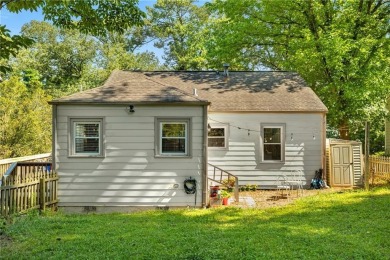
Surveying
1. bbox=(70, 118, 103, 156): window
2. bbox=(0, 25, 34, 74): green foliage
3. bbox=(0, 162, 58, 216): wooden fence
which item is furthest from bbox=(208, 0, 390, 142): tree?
bbox=(0, 25, 34, 74): green foliage

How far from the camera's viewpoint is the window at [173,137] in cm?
1021

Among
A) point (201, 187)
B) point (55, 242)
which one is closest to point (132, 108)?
point (201, 187)

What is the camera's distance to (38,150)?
17938 mm

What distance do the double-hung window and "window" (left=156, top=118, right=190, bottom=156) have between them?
3821 mm

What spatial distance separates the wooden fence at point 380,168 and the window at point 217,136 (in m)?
6.16

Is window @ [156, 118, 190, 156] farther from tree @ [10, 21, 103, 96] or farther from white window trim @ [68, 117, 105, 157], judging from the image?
tree @ [10, 21, 103, 96]

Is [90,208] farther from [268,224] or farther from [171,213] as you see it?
[268,224]

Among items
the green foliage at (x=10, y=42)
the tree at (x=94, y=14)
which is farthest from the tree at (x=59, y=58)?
the green foliage at (x=10, y=42)

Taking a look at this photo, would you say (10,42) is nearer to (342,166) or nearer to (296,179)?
(296,179)

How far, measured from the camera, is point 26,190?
8719 millimetres

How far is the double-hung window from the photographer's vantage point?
14.0 m

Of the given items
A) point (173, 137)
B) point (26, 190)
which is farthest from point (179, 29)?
point (26, 190)

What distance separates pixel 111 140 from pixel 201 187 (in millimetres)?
2985

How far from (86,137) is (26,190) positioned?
7.34 ft
